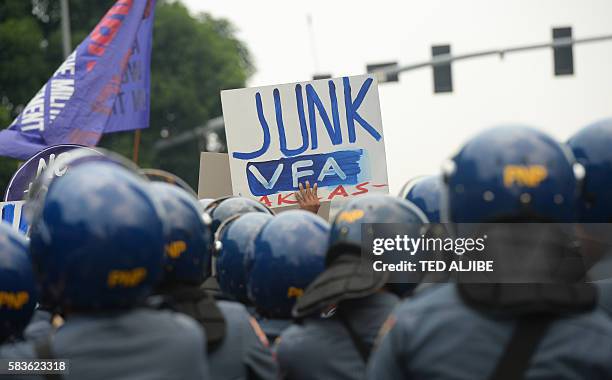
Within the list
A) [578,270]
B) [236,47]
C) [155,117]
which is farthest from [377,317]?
[236,47]

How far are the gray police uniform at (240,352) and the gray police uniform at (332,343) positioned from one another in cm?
10

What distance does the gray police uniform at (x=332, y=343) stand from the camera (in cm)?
416

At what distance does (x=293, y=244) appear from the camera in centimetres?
494

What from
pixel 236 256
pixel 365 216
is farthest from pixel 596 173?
pixel 236 256

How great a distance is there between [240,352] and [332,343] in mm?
376

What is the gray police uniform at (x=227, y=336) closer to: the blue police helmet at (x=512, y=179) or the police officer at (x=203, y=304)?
the police officer at (x=203, y=304)

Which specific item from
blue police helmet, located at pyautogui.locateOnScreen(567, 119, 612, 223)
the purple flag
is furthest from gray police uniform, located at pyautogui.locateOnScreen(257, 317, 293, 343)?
the purple flag

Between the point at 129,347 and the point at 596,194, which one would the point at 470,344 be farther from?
the point at 596,194

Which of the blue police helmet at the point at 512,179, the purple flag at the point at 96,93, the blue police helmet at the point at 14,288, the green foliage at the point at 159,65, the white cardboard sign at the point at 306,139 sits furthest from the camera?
the green foliage at the point at 159,65

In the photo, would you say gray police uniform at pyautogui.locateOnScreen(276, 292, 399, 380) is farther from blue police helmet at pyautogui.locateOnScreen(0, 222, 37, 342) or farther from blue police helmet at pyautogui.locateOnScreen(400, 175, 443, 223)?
blue police helmet at pyautogui.locateOnScreen(400, 175, 443, 223)

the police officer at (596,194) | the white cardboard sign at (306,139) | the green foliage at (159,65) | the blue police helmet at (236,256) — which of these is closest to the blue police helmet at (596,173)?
the police officer at (596,194)

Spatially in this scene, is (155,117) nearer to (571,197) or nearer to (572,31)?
(572,31)

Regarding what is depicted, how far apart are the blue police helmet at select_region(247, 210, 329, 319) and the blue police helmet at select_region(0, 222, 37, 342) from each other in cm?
115

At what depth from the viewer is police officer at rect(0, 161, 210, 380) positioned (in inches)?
129
